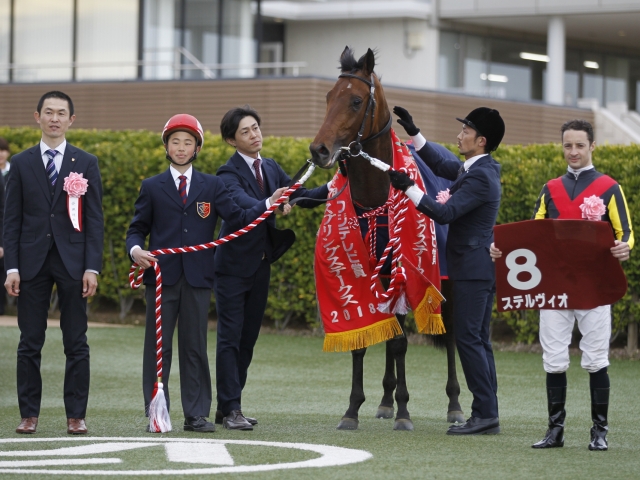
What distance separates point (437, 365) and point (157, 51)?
12.9 metres

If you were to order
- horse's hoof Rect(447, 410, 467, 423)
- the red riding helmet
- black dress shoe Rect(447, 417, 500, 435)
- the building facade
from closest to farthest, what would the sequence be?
black dress shoe Rect(447, 417, 500, 435) → the red riding helmet → horse's hoof Rect(447, 410, 467, 423) → the building facade

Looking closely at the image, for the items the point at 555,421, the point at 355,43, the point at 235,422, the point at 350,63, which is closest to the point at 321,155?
the point at 350,63

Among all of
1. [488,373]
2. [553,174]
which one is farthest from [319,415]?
[553,174]

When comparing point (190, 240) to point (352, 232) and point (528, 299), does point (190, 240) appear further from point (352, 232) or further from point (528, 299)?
point (528, 299)

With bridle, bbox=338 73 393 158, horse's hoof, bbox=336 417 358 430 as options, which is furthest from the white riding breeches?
bridle, bbox=338 73 393 158

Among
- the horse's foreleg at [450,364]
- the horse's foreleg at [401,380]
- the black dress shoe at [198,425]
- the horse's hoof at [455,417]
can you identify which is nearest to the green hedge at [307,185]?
the horse's foreleg at [450,364]

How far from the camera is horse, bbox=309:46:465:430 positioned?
19.4 feet

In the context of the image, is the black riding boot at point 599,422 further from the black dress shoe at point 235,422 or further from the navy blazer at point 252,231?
the navy blazer at point 252,231

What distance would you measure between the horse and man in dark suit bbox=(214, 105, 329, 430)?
0.57 meters

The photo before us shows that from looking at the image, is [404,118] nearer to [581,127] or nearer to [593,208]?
[581,127]

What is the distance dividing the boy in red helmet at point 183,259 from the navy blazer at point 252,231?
173 millimetres

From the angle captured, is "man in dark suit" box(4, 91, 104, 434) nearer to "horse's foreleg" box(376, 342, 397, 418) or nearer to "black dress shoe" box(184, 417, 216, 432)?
"black dress shoe" box(184, 417, 216, 432)

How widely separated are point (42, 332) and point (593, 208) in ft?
10.4

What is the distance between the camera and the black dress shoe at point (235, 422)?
6332 mm
